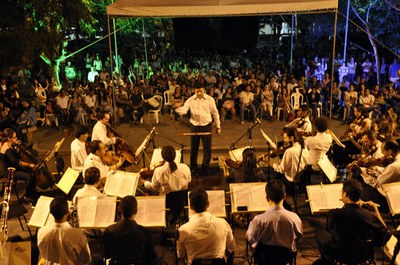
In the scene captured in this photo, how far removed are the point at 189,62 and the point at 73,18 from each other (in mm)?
10050

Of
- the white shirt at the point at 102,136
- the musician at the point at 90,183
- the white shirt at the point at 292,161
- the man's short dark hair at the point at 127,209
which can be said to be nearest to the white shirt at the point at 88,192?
the musician at the point at 90,183

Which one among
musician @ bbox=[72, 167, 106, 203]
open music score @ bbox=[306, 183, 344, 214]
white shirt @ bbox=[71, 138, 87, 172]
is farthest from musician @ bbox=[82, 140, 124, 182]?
open music score @ bbox=[306, 183, 344, 214]

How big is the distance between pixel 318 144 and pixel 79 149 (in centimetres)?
422

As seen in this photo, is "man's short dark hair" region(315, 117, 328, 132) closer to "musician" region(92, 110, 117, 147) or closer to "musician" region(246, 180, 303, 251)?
"musician" region(246, 180, 303, 251)

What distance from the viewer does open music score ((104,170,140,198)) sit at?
7145mm

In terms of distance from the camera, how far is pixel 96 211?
20.7 ft

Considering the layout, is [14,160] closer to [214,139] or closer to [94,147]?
[94,147]

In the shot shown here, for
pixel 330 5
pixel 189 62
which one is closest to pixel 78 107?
pixel 330 5

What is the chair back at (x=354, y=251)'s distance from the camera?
534cm

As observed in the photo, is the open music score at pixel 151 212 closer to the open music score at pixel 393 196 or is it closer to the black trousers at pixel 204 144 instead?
the open music score at pixel 393 196

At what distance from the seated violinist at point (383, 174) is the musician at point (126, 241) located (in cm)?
379

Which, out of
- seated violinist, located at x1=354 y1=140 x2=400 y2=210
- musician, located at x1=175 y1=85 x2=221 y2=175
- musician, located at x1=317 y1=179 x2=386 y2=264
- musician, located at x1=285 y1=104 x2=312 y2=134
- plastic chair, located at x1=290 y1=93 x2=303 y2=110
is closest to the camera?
musician, located at x1=317 y1=179 x2=386 y2=264

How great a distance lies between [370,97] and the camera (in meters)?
14.5

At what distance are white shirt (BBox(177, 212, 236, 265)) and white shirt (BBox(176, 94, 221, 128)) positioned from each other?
4955 millimetres
